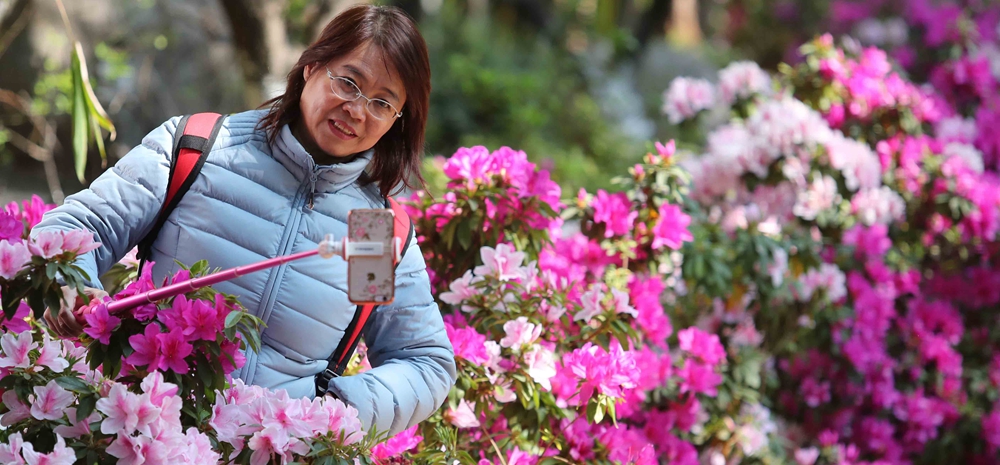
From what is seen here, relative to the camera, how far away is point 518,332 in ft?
6.66

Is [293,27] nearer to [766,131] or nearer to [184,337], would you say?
[766,131]

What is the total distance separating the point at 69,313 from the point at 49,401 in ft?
0.39

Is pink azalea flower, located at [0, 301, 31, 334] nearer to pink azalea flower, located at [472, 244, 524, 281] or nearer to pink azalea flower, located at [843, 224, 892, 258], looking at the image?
pink azalea flower, located at [472, 244, 524, 281]

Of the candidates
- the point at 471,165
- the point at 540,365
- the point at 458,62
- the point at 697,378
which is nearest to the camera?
the point at 540,365

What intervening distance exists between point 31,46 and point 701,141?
4.30 m

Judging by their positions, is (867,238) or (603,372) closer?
(603,372)

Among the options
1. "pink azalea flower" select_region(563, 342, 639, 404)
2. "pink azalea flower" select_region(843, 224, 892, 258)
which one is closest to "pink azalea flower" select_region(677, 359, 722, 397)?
"pink azalea flower" select_region(563, 342, 639, 404)

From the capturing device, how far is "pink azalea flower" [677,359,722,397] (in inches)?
108

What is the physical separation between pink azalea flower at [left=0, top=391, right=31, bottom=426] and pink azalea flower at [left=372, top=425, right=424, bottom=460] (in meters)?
0.54

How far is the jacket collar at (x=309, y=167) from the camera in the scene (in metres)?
1.54

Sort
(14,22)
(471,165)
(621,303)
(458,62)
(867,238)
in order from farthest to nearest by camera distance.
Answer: (458,62) → (867,238) → (14,22) → (471,165) → (621,303)

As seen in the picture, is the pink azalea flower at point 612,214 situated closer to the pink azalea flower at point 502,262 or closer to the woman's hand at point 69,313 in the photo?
the pink azalea flower at point 502,262

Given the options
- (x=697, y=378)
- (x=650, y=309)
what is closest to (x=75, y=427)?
(x=650, y=309)

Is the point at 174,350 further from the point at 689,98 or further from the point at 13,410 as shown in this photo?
the point at 689,98
